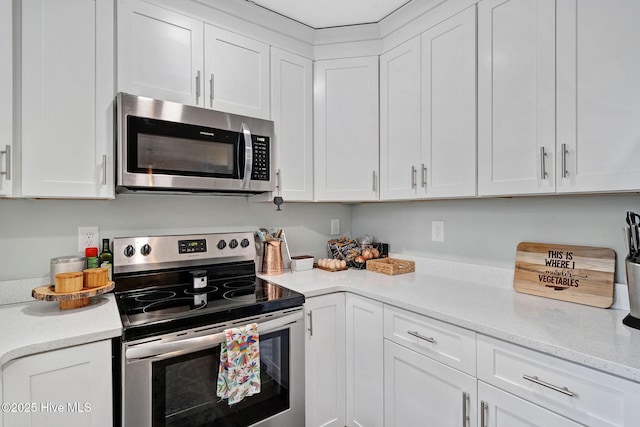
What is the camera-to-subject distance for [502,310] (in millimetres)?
1344

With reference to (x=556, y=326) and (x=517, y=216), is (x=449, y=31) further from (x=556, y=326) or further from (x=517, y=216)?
(x=556, y=326)

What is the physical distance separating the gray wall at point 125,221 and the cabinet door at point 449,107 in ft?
3.21

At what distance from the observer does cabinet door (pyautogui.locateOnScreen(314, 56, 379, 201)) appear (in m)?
2.08

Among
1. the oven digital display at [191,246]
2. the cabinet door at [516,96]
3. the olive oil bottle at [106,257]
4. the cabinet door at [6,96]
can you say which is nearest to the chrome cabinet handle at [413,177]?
the cabinet door at [516,96]

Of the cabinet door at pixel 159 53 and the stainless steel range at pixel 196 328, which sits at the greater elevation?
the cabinet door at pixel 159 53

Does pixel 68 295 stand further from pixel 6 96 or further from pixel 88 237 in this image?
pixel 6 96

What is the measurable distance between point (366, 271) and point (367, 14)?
5.19 ft

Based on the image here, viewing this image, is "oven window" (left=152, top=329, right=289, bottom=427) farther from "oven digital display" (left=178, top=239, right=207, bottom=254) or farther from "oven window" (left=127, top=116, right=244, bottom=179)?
"oven window" (left=127, top=116, right=244, bottom=179)

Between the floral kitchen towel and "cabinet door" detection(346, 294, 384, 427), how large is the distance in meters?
0.56

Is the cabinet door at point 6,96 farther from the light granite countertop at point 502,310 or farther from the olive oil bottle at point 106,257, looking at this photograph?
the light granite countertop at point 502,310

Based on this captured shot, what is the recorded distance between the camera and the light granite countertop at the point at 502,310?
0.98m

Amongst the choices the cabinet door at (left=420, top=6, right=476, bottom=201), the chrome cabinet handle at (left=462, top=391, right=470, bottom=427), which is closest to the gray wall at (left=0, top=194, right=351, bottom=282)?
the cabinet door at (left=420, top=6, right=476, bottom=201)

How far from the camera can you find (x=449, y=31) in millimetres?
1682

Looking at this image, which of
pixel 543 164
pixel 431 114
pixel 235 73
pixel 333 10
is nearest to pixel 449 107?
pixel 431 114
